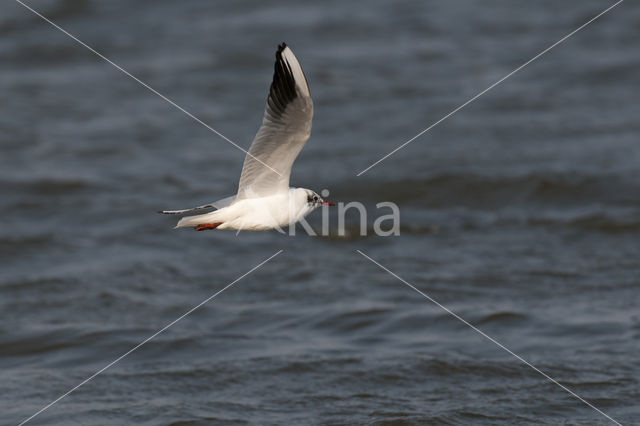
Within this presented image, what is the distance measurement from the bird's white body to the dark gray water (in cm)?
155

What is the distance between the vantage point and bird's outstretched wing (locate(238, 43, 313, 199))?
583cm

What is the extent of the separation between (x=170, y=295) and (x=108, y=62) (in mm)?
7602

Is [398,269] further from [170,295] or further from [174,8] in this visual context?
[174,8]

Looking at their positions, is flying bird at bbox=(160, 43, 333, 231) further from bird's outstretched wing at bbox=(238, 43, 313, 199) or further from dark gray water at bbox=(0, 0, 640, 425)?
dark gray water at bbox=(0, 0, 640, 425)

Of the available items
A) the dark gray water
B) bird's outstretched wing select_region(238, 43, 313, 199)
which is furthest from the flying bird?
the dark gray water

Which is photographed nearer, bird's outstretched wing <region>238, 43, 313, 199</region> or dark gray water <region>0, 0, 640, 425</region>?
bird's outstretched wing <region>238, 43, 313, 199</region>

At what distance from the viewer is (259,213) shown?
6.48 meters

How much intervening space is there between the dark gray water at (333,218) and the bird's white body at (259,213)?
1547 mm

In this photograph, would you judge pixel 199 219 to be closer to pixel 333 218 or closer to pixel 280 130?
pixel 280 130

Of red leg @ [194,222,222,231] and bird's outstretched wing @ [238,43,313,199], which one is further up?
bird's outstretched wing @ [238,43,313,199]

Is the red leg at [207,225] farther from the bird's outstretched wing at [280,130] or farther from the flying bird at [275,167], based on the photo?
the bird's outstretched wing at [280,130]

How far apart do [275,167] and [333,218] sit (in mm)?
5283

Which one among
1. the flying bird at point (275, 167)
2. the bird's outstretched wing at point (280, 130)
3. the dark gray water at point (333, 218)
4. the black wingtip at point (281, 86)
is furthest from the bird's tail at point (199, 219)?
the dark gray water at point (333, 218)

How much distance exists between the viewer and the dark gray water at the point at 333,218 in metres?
7.63
